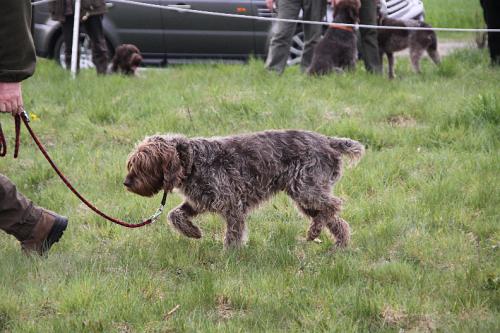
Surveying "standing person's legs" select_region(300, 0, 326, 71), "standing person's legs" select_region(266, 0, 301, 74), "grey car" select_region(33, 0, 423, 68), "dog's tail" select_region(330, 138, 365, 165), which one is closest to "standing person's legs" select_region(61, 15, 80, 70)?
"grey car" select_region(33, 0, 423, 68)

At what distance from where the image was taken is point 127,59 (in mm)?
11227

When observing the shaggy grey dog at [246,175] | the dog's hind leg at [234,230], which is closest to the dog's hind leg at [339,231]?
the shaggy grey dog at [246,175]

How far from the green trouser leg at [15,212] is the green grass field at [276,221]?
19 centimetres

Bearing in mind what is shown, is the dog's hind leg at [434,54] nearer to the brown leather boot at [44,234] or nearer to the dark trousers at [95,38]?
the dark trousers at [95,38]

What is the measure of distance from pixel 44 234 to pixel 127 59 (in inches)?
246

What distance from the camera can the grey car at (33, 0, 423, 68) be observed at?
1202 centimetres

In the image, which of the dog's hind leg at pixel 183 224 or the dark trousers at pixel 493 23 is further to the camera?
the dark trousers at pixel 493 23

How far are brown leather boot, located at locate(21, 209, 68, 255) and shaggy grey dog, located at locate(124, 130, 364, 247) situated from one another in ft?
1.82

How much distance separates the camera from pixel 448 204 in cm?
621

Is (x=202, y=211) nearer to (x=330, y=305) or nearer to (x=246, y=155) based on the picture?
(x=246, y=155)

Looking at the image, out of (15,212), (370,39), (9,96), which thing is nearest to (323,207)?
(15,212)

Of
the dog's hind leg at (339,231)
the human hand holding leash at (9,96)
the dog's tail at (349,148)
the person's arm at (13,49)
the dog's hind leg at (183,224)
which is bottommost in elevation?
the dog's hind leg at (339,231)

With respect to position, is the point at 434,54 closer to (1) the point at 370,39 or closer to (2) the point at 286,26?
(1) the point at 370,39

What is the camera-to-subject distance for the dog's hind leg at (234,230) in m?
5.48
